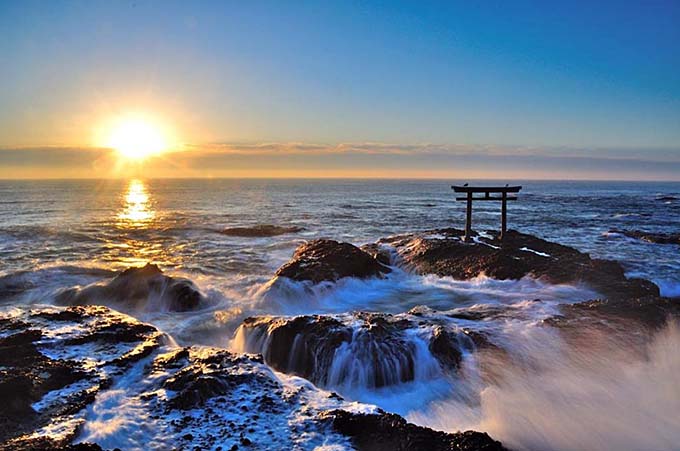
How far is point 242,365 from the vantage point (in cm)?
908

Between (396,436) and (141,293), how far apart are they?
475 inches

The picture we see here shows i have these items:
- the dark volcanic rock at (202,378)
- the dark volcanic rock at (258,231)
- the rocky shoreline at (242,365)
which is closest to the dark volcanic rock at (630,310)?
the rocky shoreline at (242,365)

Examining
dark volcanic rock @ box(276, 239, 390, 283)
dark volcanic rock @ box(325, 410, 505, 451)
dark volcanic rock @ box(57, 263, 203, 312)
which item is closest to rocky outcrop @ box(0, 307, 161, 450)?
dark volcanic rock @ box(57, 263, 203, 312)

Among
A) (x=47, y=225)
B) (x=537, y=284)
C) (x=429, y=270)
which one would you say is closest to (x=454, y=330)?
(x=537, y=284)

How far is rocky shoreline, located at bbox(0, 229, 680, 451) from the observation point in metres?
6.69

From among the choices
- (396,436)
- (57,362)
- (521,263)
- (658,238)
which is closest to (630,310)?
(521,263)

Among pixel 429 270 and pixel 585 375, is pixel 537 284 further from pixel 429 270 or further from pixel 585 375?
pixel 585 375

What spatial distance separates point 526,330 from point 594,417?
3.51m

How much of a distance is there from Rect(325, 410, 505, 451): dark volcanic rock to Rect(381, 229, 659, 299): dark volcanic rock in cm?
1065

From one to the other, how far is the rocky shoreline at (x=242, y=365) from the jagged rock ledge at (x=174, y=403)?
24 mm

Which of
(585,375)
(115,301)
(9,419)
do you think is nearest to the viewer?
(9,419)

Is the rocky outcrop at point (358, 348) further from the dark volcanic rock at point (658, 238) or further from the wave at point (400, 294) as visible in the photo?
the dark volcanic rock at point (658, 238)

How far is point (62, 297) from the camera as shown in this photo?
15883mm

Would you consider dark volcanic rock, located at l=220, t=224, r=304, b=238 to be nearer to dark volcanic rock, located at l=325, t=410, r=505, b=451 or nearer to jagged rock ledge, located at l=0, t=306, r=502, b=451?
jagged rock ledge, located at l=0, t=306, r=502, b=451
